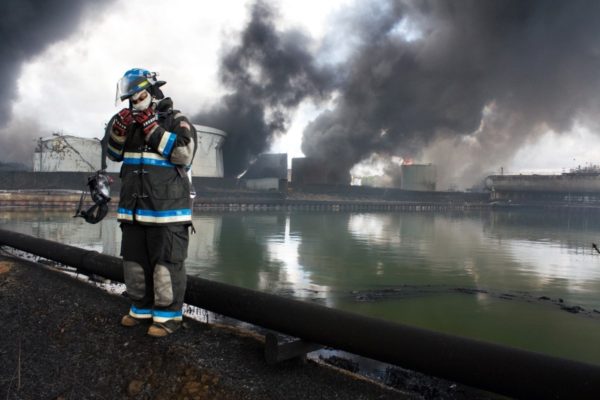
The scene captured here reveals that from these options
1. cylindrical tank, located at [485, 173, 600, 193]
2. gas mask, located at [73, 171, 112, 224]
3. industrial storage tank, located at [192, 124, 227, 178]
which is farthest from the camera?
cylindrical tank, located at [485, 173, 600, 193]

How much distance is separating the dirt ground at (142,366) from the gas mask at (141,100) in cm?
159

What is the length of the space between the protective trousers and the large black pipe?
0.36 m

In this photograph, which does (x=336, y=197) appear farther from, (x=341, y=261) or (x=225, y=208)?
(x=341, y=261)

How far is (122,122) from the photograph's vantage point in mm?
→ 3088

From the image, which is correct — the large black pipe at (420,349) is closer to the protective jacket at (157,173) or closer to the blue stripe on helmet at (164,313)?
the blue stripe on helmet at (164,313)

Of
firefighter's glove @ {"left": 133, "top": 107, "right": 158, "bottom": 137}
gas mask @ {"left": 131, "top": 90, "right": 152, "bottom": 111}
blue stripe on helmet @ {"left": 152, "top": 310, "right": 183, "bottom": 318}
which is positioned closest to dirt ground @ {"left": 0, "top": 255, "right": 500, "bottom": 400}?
blue stripe on helmet @ {"left": 152, "top": 310, "right": 183, "bottom": 318}

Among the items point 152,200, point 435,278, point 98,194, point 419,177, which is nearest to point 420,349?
point 152,200

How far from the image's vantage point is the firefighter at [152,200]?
9.75 ft

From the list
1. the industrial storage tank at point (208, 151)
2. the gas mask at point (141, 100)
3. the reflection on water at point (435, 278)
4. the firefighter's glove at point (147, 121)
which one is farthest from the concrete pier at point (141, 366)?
the industrial storage tank at point (208, 151)

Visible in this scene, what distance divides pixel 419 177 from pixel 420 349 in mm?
72315

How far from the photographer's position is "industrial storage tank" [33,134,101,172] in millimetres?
48531

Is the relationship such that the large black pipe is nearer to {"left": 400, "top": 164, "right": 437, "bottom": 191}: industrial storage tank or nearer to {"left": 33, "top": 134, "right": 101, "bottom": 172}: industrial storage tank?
{"left": 33, "top": 134, "right": 101, "bottom": 172}: industrial storage tank

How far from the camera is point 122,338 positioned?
9.75ft

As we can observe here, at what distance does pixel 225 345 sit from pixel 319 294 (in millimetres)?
4500
